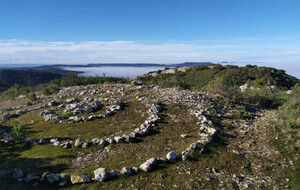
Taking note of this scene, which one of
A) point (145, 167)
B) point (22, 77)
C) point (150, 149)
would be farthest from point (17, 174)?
point (22, 77)

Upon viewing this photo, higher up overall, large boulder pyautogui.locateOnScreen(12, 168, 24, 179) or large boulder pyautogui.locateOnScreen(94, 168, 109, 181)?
large boulder pyautogui.locateOnScreen(94, 168, 109, 181)

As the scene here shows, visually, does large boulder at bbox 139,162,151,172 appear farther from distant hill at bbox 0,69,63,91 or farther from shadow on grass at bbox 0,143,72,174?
distant hill at bbox 0,69,63,91

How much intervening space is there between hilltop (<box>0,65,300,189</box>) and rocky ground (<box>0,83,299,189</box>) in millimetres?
48

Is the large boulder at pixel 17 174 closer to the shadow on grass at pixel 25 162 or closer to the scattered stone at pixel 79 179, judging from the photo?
the shadow on grass at pixel 25 162

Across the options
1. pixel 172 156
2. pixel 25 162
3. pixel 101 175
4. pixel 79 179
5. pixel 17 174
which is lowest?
pixel 25 162

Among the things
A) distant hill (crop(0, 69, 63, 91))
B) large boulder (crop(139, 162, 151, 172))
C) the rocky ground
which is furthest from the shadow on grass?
distant hill (crop(0, 69, 63, 91))

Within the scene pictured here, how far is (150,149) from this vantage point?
11.2 meters

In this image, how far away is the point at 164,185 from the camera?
8.14 m

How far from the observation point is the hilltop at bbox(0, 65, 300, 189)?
8.55m

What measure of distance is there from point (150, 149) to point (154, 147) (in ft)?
1.10

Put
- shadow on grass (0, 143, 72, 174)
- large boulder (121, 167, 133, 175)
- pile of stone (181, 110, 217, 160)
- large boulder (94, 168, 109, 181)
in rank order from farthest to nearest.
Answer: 1. pile of stone (181, 110, 217, 160)
2. shadow on grass (0, 143, 72, 174)
3. large boulder (121, 167, 133, 175)
4. large boulder (94, 168, 109, 181)

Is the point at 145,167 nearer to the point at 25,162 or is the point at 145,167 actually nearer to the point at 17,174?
the point at 17,174

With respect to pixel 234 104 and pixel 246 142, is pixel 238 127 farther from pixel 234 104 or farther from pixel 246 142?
pixel 234 104

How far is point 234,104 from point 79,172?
1701 cm
